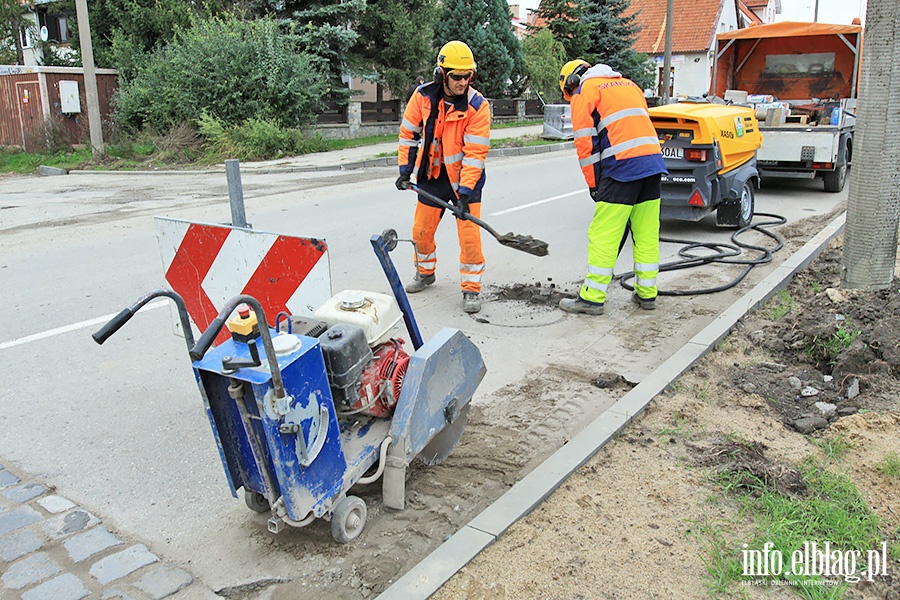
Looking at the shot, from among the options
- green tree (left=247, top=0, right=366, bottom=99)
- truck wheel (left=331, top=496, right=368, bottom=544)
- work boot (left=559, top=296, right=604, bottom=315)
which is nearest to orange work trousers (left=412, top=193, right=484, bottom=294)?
work boot (left=559, top=296, right=604, bottom=315)

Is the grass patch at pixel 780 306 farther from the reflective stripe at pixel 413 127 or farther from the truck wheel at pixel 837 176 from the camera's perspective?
→ the truck wheel at pixel 837 176

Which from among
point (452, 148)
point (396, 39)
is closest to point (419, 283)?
point (452, 148)

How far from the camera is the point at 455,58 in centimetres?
541

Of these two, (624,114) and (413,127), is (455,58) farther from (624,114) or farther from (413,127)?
(624,114)

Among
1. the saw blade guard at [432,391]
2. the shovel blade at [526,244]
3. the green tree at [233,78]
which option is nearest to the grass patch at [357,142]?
A: the green tree at [233,78]

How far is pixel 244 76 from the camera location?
731 inches

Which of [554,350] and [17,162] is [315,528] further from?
[17,162]

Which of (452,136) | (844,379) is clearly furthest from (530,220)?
(844,379)

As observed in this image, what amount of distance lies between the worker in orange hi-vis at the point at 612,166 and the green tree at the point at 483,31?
825 inches

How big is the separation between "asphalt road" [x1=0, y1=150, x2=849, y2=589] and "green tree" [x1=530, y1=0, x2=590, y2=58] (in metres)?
19.7

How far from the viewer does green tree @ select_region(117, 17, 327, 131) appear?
18297 mm

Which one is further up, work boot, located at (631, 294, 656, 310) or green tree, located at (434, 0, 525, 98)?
green tree, located at (434, 0, 525, 98)

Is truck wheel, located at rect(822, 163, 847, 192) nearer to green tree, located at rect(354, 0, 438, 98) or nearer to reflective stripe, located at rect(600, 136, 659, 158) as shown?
reflective stripe, located at rect(600, 136, 659, 158)

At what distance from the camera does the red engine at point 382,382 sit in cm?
303
